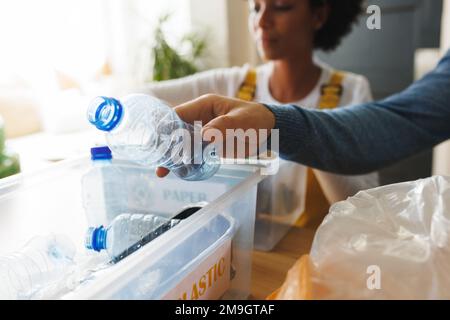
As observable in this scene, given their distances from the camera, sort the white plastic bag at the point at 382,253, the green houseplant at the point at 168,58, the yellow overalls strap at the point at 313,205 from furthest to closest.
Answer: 1. the green houseplant at the point at 168,58
2. the yellow overalls strap at the point at 313,205
3. the white plastic bag at the point at 382,253

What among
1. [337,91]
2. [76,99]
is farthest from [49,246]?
[76,99]

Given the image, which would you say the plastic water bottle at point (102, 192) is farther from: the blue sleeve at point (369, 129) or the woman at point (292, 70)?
the woman at point (292, 70)

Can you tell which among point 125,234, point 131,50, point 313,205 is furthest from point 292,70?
point 131,50

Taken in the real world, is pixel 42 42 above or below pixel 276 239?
above

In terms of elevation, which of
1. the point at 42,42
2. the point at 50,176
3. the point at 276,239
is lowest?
the point at 276,239

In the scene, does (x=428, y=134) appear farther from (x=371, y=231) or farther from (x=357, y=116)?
(x=371, y=231)

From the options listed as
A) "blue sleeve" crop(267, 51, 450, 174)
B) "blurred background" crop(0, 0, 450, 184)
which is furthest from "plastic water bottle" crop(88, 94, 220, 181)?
"blurred background" crop(0, 0, 450, 184)

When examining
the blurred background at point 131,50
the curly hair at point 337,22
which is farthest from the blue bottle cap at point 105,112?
the blurred background at point 131,50

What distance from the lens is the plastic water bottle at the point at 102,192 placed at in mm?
702

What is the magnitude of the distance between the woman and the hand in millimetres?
674

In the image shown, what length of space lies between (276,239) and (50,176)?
394mm

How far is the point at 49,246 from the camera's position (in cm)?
59

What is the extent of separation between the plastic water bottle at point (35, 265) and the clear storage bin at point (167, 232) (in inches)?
1.7

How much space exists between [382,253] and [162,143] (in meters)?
0.35
